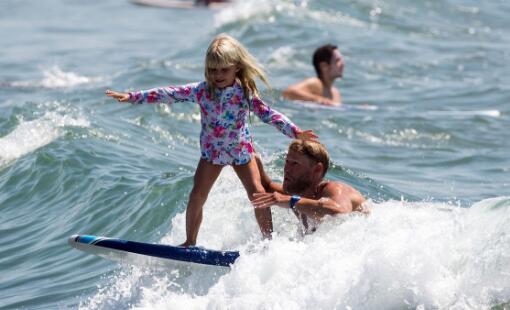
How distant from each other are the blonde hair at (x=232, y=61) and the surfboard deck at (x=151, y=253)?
1115mm

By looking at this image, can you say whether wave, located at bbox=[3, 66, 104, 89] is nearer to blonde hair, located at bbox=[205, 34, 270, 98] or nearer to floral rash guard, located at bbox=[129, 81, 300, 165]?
floral rash guard, located at bbox=[129, 81, 300, 165]

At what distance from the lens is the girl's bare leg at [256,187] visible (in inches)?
316

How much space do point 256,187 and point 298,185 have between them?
1.01 feet

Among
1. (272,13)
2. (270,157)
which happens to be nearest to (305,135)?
(270,157)

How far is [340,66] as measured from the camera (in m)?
16.9

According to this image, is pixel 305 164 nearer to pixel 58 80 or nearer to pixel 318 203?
pixel 318 203

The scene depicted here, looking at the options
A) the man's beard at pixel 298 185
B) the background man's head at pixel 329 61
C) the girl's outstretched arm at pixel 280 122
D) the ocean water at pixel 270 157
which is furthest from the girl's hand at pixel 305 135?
the background man's head at pixel 329 61

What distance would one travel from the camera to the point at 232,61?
7785mm

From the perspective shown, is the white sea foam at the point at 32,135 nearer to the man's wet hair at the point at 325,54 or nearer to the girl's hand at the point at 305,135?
the man's wet hair at the point at 325,54

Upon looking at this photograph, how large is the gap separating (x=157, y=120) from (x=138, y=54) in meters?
8.32

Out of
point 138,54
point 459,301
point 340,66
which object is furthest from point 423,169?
point 138,54

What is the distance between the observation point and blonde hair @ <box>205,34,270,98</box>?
7.72 m

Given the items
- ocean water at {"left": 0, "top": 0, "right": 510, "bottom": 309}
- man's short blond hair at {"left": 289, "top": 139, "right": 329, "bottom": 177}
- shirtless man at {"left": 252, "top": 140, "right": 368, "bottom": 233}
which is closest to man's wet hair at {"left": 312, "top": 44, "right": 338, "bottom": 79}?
ocean water at {"left": 0, "top": 0, "right": 510, "bottom": 309}

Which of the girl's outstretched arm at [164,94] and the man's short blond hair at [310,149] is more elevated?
the girl's outstretched arm at [164,94]
